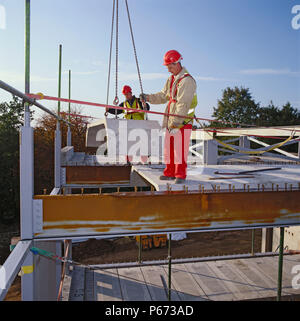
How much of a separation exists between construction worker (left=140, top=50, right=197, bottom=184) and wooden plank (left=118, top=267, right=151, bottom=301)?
4.92 metres

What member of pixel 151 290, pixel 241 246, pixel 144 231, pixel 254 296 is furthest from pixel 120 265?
pixel 241 246

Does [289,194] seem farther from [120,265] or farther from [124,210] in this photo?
[120,265]

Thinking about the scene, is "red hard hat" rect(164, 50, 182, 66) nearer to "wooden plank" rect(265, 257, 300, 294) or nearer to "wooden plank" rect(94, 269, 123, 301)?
"wooden plank" rect(94, 269, 123, 301)

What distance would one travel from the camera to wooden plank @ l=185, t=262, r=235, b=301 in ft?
29.8

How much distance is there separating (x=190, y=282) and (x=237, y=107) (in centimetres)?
4535

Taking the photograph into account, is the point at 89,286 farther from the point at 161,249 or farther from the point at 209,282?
the point at 161,249

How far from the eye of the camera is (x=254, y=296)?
902cm

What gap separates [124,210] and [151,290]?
633 cm

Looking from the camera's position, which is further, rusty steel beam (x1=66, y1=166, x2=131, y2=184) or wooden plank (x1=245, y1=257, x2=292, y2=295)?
wooden plank (x1=245, y1=257, x2=292, y2=295)

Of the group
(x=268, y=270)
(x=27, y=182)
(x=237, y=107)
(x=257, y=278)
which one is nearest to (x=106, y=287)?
(x=257, y=278)

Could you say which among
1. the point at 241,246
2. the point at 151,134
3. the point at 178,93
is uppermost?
the point at 178,93

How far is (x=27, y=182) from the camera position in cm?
358

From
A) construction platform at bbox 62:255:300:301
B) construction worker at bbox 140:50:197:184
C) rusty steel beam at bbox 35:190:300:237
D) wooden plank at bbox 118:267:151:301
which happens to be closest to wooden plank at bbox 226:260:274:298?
construction platform at bbox 62:255:300:301
